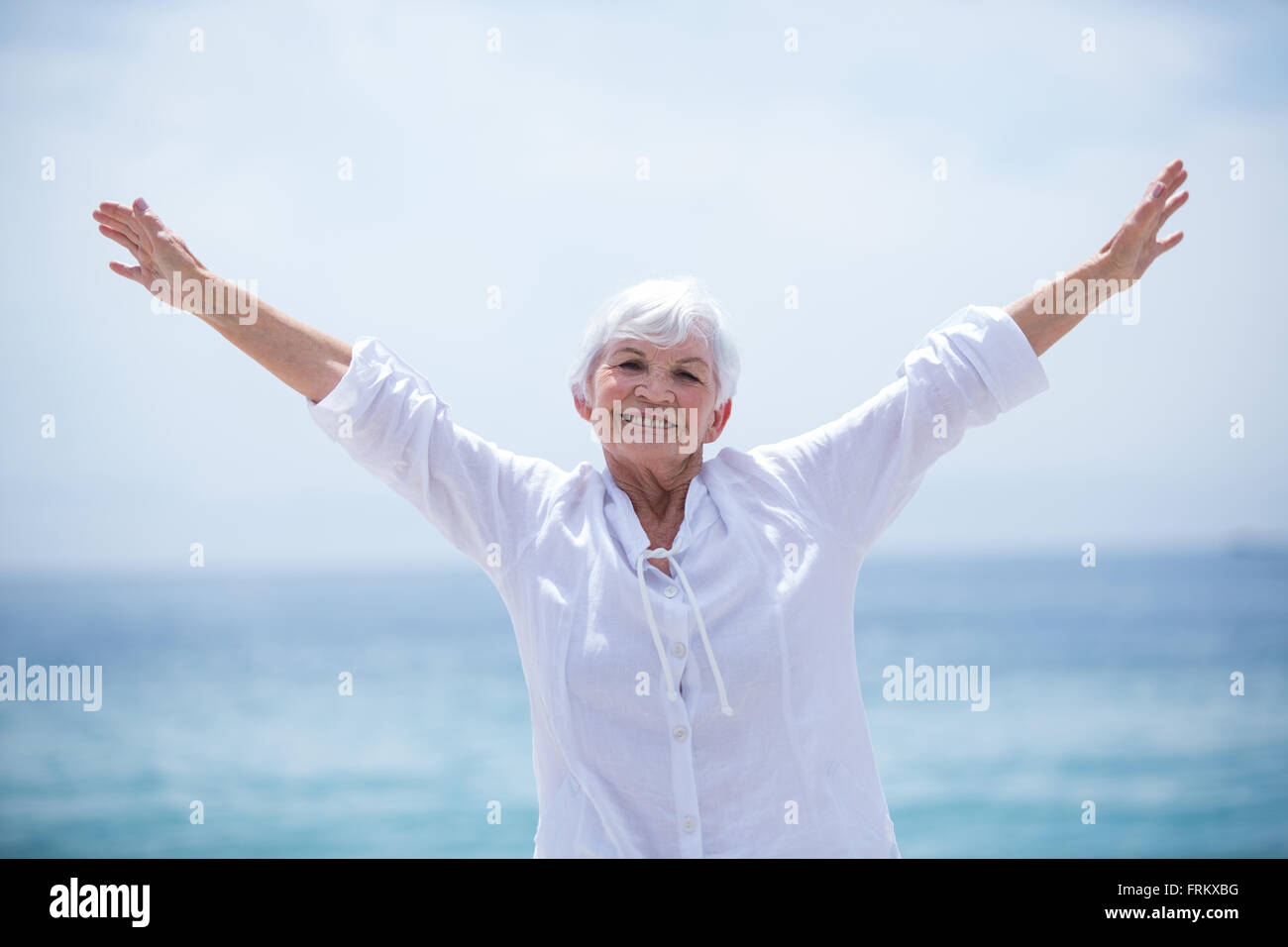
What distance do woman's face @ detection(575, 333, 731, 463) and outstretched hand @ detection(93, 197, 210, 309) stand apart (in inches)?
28.5

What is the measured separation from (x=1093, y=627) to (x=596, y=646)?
14572 millimetres

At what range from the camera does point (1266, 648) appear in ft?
47.0

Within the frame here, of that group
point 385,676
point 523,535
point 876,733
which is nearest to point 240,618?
point 385,676

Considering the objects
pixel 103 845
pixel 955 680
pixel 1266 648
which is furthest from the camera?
pixel 955 680

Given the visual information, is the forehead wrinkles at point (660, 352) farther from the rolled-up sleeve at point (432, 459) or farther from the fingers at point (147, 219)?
the fingers at point (147, 219)

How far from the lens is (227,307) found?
1970 mm

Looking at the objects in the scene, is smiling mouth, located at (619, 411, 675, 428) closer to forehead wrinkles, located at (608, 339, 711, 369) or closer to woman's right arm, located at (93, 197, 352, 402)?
forehead wrinkles, located at (608, 339, 711, 369)

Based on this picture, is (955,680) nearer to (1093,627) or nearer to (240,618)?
(1093,627)

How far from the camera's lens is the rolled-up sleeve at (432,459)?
198 centimetres

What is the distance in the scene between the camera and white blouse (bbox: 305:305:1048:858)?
6.40 ft

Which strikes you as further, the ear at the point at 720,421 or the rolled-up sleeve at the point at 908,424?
the ear at the point at 720,421

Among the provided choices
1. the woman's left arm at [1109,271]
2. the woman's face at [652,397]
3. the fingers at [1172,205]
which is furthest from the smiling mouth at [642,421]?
the fingers at [1172,205]
